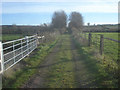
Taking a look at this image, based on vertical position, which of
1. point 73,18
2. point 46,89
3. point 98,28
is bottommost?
point 46,89

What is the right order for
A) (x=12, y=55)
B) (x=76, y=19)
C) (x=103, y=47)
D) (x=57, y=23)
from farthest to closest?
(x=76, y=19), (x=57, y=23), (x=103, y=47), (x=12, y=55)

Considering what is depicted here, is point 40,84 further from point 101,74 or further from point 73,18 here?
point 73,18

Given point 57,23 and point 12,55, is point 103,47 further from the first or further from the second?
point 57,23

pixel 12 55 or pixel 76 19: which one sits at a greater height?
pixel 76 19

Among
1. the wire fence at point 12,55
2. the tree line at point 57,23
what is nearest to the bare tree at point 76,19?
the tree line at point 57,23

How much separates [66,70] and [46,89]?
2274 mm

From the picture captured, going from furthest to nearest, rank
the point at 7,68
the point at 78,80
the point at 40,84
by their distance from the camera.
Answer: the point at 7,68
the point at 78,80
the point at 40,84

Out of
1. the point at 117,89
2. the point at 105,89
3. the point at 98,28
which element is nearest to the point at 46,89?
the point at 105,89

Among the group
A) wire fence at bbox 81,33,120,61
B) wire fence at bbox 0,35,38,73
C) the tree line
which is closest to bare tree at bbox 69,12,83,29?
the tree line

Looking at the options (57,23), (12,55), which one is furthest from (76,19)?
(12,55)

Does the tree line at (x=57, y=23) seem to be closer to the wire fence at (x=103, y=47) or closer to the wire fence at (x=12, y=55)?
the wire fence at (x=103, y=47)

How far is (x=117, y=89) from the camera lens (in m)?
4.64

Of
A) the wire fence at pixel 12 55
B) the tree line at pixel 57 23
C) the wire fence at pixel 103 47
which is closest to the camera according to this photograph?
the wire fence at pixel 12 55

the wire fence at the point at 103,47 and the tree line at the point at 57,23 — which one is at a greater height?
the tree line at the point at 57,23
